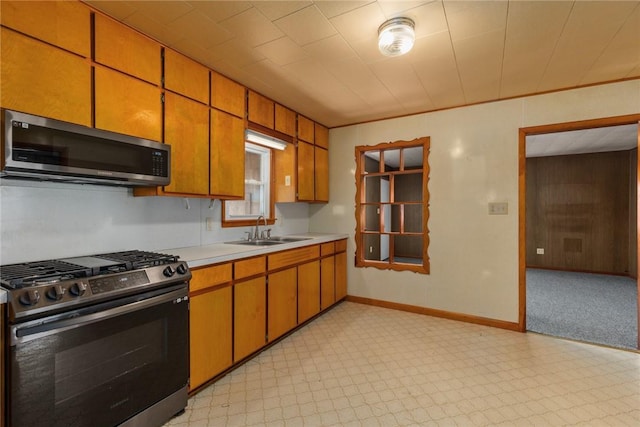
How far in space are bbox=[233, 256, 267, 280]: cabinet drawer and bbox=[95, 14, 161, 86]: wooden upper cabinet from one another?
1.47 meters

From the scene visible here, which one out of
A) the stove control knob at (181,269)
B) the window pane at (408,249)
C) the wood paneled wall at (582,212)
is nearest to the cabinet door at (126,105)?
the stove control knob at (181,269)

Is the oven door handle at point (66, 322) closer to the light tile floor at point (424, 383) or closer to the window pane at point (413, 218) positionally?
the light tile floor at point (424, 383)

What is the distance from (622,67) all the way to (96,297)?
4208mm

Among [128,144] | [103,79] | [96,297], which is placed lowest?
[96,297]

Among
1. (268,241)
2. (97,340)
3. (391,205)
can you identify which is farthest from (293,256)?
(391,205)

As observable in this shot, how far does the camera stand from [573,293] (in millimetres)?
4688

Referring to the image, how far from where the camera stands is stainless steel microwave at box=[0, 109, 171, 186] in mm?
A: 1438

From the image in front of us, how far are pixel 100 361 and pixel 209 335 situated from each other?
737 millimetres

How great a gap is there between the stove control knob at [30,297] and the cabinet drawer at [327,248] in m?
2.63

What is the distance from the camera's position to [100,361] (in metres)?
1.54

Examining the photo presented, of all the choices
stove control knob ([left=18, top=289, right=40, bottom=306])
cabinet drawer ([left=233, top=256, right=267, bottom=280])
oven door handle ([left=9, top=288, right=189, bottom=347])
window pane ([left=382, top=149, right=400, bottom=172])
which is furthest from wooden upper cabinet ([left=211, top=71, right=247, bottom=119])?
window pane ([left=382, top=149, right=400, bottom=172])

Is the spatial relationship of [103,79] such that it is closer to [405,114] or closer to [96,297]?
[96,297]

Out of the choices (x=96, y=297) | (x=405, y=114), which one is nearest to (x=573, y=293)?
(x=405, y=114)

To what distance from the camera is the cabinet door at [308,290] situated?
3.22 m
